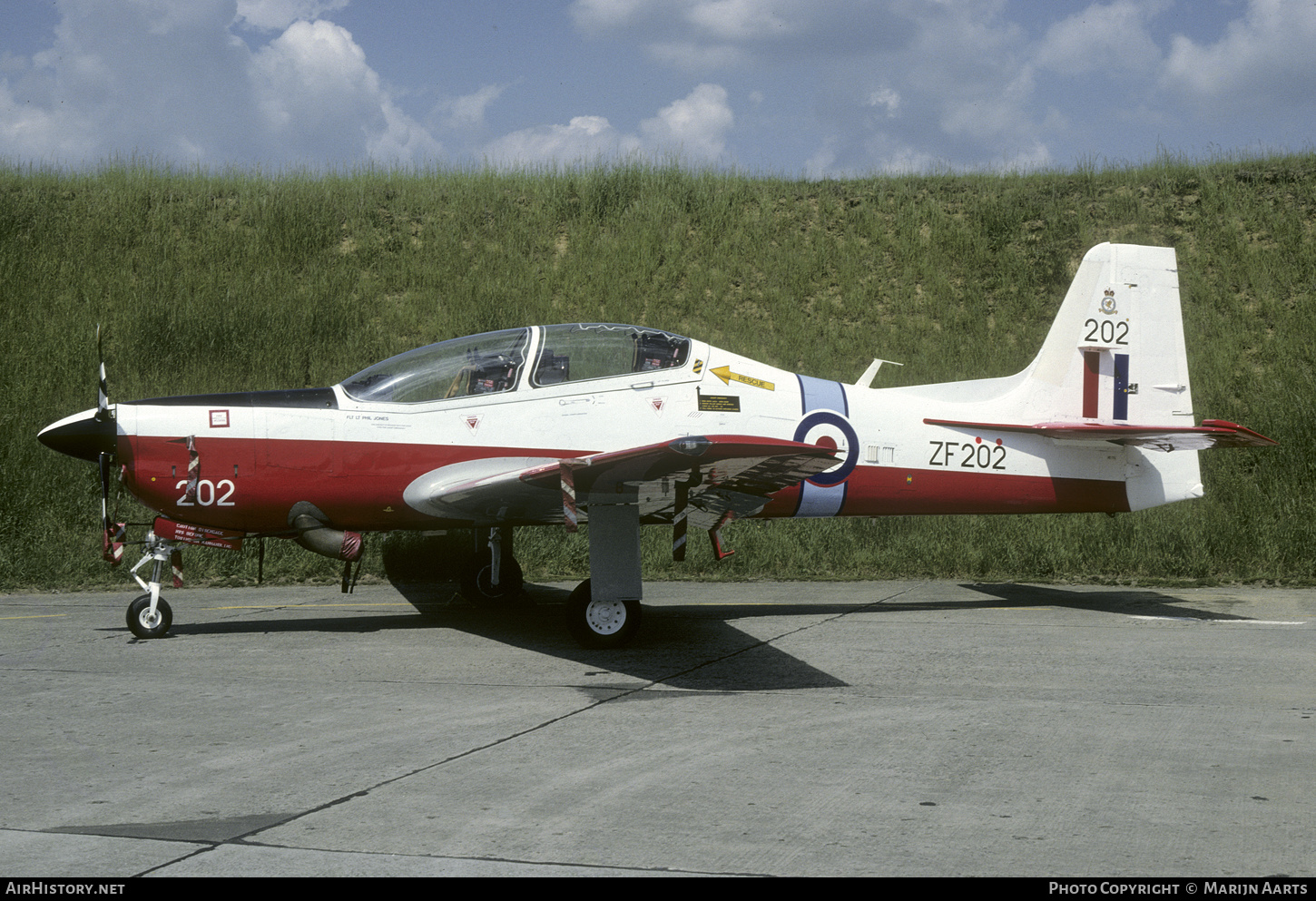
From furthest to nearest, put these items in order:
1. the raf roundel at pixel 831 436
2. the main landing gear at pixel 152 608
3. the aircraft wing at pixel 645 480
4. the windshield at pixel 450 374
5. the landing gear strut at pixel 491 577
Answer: the landing gear strut at pixel 491 577
the raf roundel at pixel 831 436
the windshield at pixel 450 374
the main landing gear at pixel 152 608
the aircraft wing at pixel 645 480

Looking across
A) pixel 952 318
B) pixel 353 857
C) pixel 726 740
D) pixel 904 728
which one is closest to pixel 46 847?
pixel 353 857

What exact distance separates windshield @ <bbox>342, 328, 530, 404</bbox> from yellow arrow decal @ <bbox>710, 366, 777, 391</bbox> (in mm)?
1558

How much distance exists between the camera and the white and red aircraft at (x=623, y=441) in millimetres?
7098

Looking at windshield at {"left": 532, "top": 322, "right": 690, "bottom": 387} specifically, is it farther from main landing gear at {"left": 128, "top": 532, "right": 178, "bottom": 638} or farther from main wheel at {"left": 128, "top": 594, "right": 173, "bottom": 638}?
main wheel at {"left": 128, "top": 594, "right": 173, "bottom": 638}

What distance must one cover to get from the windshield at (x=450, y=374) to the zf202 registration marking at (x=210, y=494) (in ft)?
3.67

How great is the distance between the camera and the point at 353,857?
311 cm

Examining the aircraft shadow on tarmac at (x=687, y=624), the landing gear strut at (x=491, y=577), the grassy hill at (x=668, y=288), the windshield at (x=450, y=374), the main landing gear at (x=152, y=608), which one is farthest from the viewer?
the grassy hill at (x=668, y=288)

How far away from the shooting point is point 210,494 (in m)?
7.28

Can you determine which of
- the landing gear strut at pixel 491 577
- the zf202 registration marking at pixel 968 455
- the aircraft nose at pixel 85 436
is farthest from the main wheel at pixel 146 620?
the zf202 registration marking at pixel 968 455

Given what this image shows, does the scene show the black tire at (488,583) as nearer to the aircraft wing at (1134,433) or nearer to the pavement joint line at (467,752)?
the pavement joint line at (467,752)

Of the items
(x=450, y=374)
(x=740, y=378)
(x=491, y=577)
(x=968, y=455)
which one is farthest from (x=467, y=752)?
(x=968, y=455)

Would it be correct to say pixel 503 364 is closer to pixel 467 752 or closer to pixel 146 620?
pixel 146 620

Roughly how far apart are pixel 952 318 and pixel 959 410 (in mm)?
7978

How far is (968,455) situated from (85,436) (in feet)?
22.7
